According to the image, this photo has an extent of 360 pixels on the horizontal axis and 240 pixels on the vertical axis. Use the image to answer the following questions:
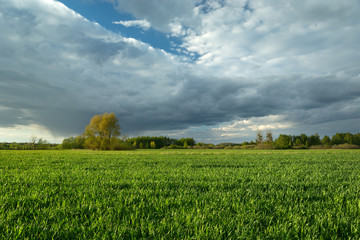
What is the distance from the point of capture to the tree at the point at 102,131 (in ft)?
207

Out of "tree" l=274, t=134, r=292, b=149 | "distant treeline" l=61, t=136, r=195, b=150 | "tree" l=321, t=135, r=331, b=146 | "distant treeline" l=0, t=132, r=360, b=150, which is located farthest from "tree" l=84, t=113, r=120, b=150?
"tree" l=321, t=135, r=331, b=146

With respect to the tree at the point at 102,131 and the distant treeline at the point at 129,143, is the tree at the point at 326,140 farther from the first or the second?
the tree at the point at 102,131

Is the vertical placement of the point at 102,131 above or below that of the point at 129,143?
above

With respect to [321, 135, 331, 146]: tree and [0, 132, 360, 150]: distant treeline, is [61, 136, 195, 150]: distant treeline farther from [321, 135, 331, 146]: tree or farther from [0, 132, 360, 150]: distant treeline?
[321, 135, 331, 146]: tree

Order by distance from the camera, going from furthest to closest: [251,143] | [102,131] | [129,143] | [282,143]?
[251,143] < [282,143] < [129,143] < [102,131]

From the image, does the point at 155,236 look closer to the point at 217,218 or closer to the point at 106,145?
the point at 217,218

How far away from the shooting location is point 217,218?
135 inches

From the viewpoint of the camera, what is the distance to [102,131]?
212 ft

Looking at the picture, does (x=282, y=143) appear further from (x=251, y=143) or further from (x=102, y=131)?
(x=102, y=131)

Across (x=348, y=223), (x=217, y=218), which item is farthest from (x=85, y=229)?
(x=348, y=223)

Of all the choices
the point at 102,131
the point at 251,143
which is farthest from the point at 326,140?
the point at 102,131

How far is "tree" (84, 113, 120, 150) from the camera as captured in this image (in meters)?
63.1

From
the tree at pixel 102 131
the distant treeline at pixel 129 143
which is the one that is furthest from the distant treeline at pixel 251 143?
the tree at pixel 102 131

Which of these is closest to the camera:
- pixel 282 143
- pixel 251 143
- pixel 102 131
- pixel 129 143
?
pixel 102 131
